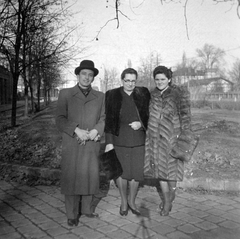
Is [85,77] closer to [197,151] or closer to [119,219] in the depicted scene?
[119,219]

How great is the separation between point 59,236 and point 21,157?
Result: 4109 millimetres

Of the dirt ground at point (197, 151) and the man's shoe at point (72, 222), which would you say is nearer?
the man's shoe at point (72, 222)

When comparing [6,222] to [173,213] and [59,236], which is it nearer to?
[59,236]

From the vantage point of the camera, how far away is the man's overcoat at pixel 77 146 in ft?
12.6

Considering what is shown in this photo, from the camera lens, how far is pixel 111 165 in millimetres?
4043

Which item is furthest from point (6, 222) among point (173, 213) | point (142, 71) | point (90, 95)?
point (142, 71)

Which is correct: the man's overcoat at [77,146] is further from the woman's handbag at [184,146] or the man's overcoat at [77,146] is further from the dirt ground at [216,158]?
the dirt ground at [216,158]

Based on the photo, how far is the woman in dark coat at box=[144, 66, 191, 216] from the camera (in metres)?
4.04

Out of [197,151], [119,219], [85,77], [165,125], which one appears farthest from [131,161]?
[197,151]

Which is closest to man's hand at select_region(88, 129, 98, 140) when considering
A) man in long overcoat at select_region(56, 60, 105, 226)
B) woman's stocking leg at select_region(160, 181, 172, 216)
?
man in long overcoat at select_region(56, 60, 105, 226)

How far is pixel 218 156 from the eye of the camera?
21.2 feet

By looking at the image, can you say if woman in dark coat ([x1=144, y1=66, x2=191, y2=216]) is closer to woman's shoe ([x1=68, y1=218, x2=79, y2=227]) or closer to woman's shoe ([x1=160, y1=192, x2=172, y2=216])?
woman's shoe ([x1=160, y1=192, x2=172, y2=216])

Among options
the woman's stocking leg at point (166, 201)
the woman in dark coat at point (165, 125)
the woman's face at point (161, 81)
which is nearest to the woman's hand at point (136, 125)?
the woman in dark coat at point (165, 125)

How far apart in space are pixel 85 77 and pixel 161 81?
38.1 inches
